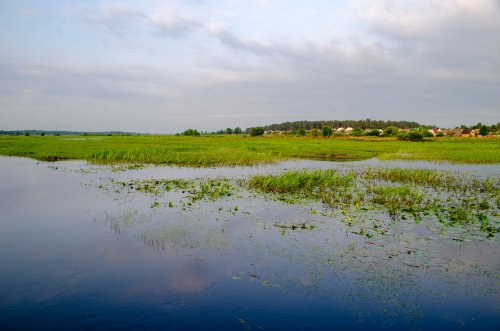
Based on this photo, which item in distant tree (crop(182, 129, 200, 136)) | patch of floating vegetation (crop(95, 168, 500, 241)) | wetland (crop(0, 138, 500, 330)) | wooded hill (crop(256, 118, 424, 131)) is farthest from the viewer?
wooded hill (crop(256, 118, 424, 131))

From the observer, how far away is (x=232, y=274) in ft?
27.2

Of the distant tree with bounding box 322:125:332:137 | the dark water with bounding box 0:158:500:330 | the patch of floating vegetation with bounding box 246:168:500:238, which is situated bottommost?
the dark water with bounding box 0:158:500:330

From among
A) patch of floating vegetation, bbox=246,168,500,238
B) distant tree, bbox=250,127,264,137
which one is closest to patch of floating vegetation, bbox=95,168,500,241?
patch of floating vegetation, bbox=246,168,500,238

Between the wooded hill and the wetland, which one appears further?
the wooded hill

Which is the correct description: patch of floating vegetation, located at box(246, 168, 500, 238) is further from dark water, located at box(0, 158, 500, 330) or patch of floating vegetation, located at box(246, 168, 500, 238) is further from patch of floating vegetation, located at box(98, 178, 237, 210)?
patch of floating vegetation, located at box(98, 178, 237, 210)

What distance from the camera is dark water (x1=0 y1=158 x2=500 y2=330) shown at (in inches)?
255

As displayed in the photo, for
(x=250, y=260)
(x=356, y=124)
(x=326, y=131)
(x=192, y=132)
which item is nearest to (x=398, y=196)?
(x=250, y=260)

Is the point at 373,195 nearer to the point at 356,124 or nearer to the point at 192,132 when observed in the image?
the point at 192,132

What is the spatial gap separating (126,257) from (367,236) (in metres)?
6.87

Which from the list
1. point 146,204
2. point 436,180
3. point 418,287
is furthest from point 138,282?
point 436,180

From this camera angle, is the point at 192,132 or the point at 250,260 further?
the point at 192,132

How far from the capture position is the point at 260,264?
352 inches

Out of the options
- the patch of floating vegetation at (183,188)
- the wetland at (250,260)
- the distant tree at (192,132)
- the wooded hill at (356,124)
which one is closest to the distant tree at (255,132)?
the distant tree at (192,132)

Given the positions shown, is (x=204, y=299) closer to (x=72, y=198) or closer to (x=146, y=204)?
(x=146, y=204)
